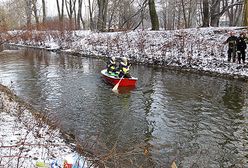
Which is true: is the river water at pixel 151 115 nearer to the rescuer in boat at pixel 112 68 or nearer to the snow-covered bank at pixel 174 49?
the rescuer in boat at pixel 112 68

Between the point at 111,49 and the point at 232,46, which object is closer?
the point at 232,46

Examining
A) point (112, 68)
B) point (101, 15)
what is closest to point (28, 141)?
point (112, 68)

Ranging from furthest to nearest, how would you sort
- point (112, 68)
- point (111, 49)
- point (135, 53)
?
1. point (111, 49)
2. point (135, 53)
3. point (112, 68)

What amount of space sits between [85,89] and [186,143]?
26.0ft

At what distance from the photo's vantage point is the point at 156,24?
29969mm

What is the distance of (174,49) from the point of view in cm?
2358

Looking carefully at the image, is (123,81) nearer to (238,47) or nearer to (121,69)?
(121,69)

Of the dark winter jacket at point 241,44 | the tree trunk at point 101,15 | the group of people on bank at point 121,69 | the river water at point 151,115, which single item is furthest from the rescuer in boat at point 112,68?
the tree trunk at point 101,15

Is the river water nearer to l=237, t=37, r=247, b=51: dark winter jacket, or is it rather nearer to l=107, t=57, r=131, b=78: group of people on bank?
l=107, t=57, r=131, b=78: group of people on bank

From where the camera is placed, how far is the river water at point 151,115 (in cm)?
823

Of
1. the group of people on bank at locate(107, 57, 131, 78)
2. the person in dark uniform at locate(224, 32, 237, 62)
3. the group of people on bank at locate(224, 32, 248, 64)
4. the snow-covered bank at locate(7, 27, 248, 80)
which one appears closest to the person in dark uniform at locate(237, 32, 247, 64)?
the group of people on bank at locate(224, 32, 248, 64)

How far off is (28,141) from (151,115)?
223 inches

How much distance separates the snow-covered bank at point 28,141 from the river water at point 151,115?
860 millimetres

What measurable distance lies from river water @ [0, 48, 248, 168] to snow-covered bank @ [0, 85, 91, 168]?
0.86 m
